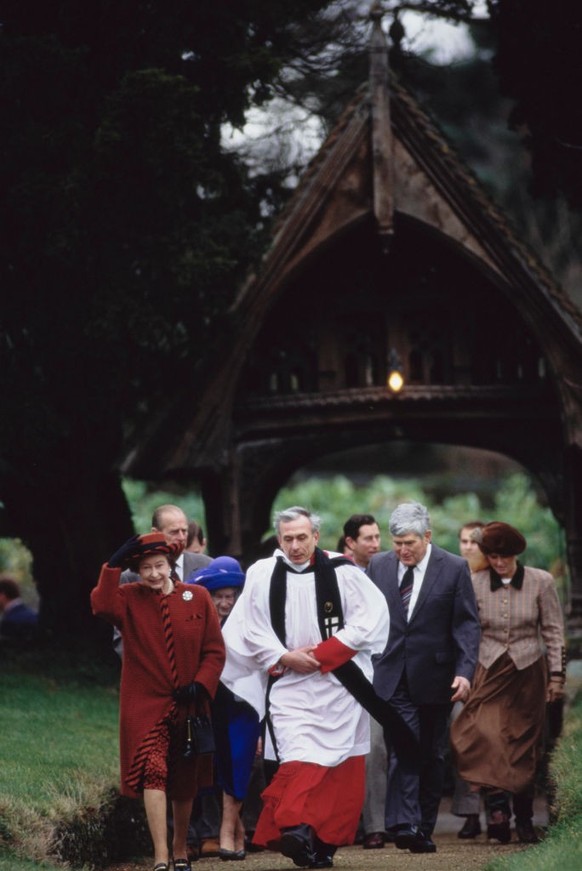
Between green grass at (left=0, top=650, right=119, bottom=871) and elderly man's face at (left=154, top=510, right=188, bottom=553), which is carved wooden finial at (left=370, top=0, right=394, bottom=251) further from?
elderly man's face at (left=154, top=510, right=188, bottom=553)

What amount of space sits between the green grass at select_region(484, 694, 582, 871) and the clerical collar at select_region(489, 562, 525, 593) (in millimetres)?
1135

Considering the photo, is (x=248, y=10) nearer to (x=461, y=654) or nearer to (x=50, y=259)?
(x=50, y=259)

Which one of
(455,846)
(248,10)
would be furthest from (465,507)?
(455,846)

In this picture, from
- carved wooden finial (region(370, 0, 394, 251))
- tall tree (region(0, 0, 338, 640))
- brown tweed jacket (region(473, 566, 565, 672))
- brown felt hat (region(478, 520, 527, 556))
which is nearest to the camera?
brown felt hat (region(478, 520, 527, 556))

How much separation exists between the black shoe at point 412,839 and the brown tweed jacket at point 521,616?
1.62m

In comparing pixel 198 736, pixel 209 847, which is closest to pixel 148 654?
pixel 198 736

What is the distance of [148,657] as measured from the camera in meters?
8.16

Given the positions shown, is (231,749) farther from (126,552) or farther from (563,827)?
(563,827)

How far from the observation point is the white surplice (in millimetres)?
8578

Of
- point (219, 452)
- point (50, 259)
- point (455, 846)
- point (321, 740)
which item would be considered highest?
point (50, 259)

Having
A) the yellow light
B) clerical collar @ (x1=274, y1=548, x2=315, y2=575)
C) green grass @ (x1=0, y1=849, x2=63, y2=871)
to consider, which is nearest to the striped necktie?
clerical collar @ (x1=274, y1=548, x2=315, y2=575)

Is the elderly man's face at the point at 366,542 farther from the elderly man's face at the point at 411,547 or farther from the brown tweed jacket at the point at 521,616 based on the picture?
the elderly man's face at the point at 411,547

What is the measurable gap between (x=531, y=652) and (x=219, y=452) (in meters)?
3.96

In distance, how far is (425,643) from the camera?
934 centimetres
